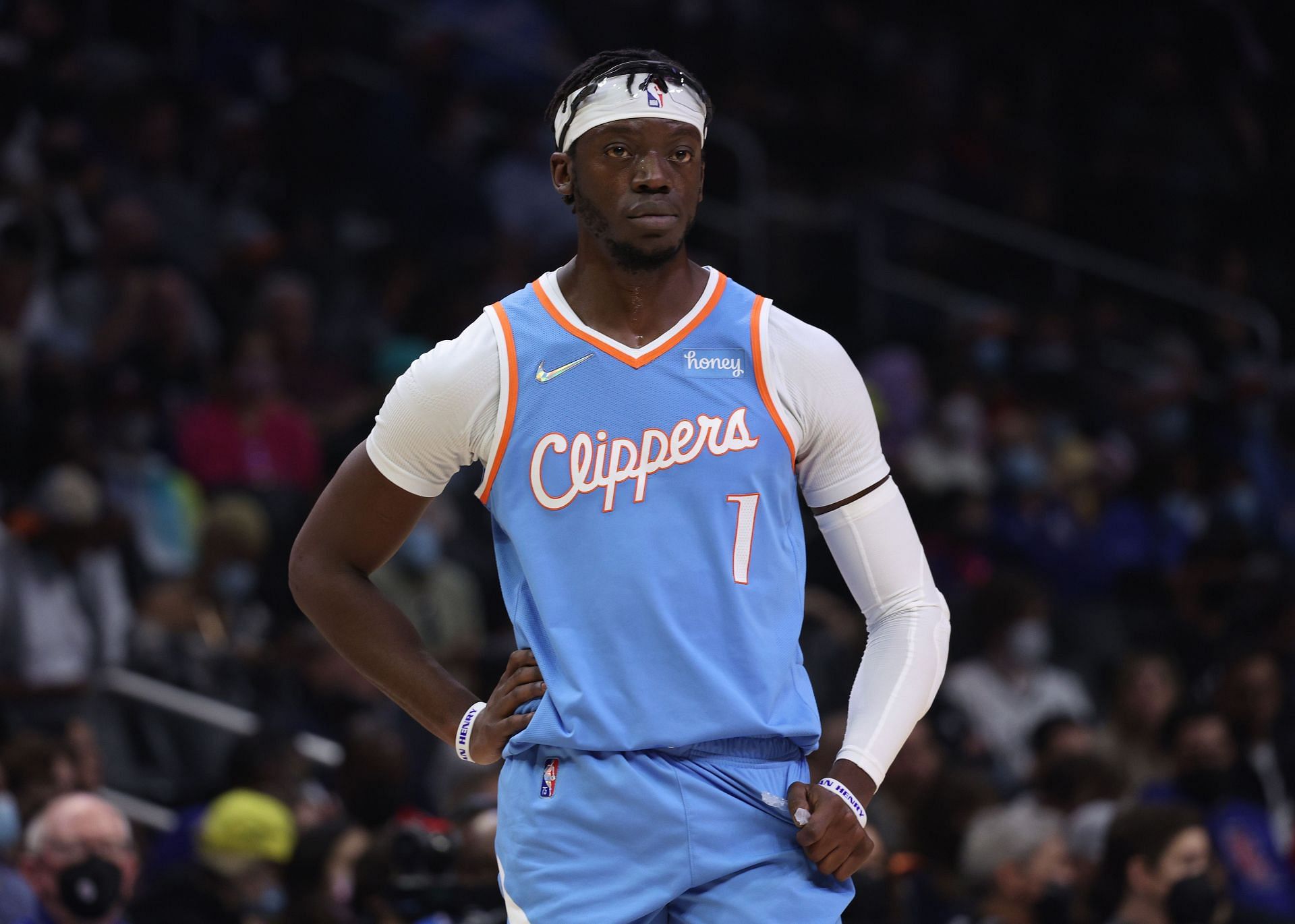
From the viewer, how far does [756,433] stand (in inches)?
111

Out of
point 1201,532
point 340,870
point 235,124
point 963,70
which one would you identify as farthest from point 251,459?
point 963,70

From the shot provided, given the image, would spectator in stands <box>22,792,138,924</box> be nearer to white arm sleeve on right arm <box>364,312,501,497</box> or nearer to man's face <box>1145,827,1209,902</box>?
white arm sleeve on right arm <box>364,312,501,497</box>

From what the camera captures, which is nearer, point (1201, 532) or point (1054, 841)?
point (1054, 841)

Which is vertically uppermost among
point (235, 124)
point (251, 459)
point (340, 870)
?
point (235, 124)

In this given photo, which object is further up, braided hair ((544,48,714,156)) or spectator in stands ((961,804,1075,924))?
braided hair ((544,48,714,156))

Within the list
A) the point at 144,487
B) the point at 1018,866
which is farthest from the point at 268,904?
the point at 144,487

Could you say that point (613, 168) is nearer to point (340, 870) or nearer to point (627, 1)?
point (340, 870)

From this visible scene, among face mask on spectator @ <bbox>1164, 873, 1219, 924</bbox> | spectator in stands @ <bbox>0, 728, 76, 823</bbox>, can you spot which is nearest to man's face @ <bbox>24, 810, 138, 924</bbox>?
spectator in stands @ <bbox>0, 728, 76, 823</bbox>

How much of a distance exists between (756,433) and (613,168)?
0.45 metres

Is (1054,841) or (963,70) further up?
(963,70)

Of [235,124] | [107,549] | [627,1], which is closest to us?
[107,549]

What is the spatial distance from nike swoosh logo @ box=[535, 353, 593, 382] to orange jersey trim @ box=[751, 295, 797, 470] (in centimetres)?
25

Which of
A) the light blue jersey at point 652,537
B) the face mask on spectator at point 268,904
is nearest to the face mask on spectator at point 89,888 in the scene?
the face mask on spectator at point 268,904

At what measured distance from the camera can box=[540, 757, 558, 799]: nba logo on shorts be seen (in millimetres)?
2752
